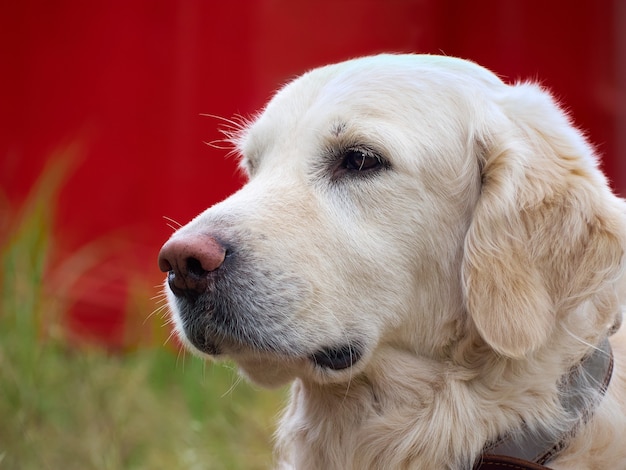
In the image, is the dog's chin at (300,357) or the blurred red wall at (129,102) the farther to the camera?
the blurred red wall at (129,102)

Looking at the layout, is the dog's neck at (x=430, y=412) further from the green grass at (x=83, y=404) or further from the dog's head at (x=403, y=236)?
the green grass at (x=83, y=404)

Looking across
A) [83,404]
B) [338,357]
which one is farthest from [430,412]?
[83,404]

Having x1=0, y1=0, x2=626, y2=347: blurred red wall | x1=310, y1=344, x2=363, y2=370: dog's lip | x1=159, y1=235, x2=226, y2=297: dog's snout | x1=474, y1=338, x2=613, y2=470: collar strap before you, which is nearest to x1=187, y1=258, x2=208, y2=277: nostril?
x1=159, y1=235, x2=226, y2=297: dog's snout

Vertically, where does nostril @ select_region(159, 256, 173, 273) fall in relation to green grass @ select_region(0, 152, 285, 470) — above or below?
above

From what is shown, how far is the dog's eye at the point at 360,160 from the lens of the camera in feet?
8.80

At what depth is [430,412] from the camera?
265cm

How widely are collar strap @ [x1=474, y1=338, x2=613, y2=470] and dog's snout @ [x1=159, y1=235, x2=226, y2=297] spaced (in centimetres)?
94

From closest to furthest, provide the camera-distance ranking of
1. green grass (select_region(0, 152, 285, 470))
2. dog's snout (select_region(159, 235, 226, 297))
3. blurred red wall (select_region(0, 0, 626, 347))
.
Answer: dog's snout (select_region(159, 235, 226, 297))
green grass (select_region(0, 152, 285, 470))
blurred red wall (select_region(0, 0, 626, 347))

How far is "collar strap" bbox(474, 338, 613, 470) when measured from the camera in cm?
254

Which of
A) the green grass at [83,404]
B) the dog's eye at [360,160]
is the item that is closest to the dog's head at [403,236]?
the dog's eye at [360,160]

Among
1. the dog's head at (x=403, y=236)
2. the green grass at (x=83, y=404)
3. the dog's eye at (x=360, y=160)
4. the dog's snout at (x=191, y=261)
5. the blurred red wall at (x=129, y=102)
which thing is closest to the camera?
the dog's snout at (x=191, y=261)

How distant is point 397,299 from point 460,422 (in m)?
0.40

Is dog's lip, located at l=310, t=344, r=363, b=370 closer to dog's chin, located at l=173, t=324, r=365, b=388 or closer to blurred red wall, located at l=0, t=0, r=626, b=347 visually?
dog's chin, located at l=173, t=324, r=365, b=388

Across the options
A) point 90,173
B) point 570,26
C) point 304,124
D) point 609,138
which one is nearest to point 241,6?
point 90,173
